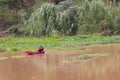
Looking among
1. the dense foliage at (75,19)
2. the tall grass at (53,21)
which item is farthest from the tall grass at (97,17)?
the tall grass at (53,21)

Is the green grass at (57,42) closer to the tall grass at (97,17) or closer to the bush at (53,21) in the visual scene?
the tall grass at (97,17)

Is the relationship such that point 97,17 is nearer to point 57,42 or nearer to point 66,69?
point 57,42

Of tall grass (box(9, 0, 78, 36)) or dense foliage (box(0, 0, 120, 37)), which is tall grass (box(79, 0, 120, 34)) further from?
tall grass (box(9, 0, 78, 36))

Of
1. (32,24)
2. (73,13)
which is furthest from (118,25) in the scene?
(32,24)

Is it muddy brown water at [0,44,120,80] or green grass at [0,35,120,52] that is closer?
muddy brown water at [0,44,120,80]

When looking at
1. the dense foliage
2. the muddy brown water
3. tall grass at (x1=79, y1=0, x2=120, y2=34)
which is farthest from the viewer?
the dense foliage

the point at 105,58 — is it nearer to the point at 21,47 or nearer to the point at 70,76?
the point at 70,76

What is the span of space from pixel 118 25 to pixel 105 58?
437 inches

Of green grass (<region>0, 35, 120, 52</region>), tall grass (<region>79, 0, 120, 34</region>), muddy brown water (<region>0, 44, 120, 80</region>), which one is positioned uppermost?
tall grass (<region>79, 0, 120, 34</region>)

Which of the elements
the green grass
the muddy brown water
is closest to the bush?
the green grass

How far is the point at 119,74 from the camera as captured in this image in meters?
10.8

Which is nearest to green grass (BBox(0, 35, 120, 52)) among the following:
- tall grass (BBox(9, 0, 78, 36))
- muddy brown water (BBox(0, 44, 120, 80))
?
tall grass (BBox(9, 0, 78, 36))

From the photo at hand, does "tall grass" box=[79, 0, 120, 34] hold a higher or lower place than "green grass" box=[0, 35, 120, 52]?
higher

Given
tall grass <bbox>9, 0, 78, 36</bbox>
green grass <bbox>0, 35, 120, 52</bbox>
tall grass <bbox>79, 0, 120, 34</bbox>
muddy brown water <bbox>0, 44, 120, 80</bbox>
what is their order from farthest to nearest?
tall grass <bbox>9, 0, 78, 36</bbox> → tall grass <bbox>79, 0, 120, 34</bbox> → green grass <bbox>0, 35, 120, 52</bbox> → muddy brown water <bbox>0, 44, 120, 80</bbox>
